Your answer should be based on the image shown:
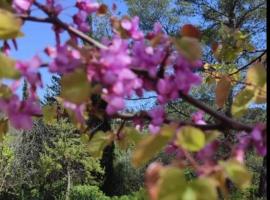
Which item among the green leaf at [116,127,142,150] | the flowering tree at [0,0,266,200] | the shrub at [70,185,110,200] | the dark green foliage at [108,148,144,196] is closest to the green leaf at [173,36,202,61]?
the flowering tree at [0,0,266,200]

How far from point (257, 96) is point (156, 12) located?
50.2 feet

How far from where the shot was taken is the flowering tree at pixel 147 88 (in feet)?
1.97

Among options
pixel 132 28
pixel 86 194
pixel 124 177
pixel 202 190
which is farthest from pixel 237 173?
pixel 124 177

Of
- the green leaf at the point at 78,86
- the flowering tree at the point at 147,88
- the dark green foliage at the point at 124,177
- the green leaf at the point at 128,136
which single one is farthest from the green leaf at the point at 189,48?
the dark green foliage at the point at 124,177

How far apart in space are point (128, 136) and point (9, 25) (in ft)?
0.98

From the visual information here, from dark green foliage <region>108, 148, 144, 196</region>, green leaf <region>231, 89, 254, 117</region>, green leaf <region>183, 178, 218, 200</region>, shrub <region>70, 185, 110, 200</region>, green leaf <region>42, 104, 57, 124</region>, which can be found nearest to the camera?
green leaf <region>183, 178, 218, 200</region>

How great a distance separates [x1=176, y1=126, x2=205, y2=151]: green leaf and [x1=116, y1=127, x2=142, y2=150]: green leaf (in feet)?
0.72

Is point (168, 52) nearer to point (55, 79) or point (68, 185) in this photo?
point (68, 185)

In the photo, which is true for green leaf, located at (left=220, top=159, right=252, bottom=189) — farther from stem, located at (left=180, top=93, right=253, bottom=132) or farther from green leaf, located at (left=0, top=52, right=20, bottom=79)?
green leaf, located at (left=0, top=52, right=20, bottom=79)

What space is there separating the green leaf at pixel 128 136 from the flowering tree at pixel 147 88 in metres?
0.05

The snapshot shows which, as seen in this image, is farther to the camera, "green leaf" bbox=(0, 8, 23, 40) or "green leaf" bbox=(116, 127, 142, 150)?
"green leaf" bbox=(116, 127, 142, 150)

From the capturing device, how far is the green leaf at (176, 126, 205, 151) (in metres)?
0.61

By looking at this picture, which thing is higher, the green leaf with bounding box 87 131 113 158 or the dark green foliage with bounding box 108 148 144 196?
the dark green foliage with bounding box 108 148 144 196

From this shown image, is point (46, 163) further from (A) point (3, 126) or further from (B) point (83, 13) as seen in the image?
(B) point (83, 13)
